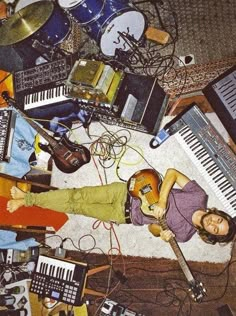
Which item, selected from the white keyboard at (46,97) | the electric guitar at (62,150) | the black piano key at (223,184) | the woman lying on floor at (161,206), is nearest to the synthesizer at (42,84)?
the white keyboard at (46,97)

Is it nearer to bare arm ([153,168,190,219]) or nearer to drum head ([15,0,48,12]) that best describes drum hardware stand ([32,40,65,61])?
drum head ([15,0,48,12])

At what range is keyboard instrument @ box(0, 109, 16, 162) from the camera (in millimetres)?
4145

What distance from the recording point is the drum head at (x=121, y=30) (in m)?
4.14

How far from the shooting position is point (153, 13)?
459 cm

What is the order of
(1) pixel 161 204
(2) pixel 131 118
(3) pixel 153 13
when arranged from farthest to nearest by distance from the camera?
(3) pixel 153 13
(2) pixel 131 118
(1) pixel 161 204

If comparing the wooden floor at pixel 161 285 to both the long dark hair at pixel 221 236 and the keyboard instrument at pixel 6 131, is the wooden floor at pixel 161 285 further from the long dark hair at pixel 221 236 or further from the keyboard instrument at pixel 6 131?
the keyboard instrument at pixel 6 131

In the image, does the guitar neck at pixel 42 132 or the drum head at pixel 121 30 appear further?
the guitar neck at pixel 42 132

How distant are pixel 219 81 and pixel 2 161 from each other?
219 cm

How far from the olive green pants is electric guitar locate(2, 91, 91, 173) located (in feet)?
1.27

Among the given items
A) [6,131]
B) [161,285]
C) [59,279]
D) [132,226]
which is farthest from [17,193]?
[161,285]

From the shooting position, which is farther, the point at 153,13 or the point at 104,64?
the point at 153,13

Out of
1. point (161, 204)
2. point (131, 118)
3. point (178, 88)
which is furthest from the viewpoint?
point (178, 88)

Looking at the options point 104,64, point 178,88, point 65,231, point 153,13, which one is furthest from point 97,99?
point 65,231

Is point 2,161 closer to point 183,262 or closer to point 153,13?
point 183,262
